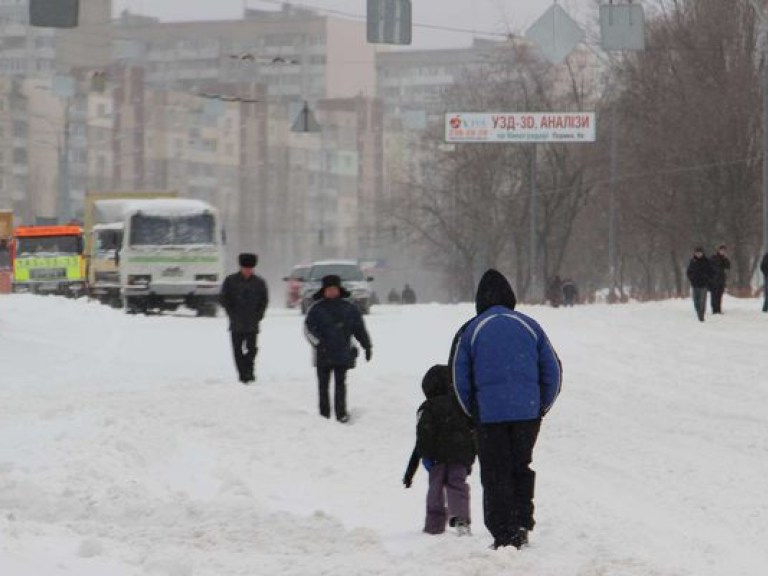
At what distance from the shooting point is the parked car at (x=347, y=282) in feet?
157

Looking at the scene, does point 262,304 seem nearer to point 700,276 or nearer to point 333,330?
point 333,330

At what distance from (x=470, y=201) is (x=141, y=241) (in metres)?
37.9

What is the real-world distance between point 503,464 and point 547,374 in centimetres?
53

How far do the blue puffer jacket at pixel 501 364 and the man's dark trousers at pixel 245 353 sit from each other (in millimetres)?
12048

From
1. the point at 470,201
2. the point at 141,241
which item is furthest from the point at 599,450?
the point at 470,201

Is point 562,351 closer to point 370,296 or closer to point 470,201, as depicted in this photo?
point 370,296

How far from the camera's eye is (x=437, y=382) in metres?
11.6

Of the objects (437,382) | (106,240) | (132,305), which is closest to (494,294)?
(437,382)

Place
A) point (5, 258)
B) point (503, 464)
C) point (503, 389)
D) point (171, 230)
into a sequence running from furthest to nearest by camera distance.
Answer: point (5, 258) < point (171, 230) < point (503, 464) < point (503, 389)

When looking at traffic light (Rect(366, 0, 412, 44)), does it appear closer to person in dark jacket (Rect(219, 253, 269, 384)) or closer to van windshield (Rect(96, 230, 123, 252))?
person in dark jacket (Rect(219, 253, 269, 384))

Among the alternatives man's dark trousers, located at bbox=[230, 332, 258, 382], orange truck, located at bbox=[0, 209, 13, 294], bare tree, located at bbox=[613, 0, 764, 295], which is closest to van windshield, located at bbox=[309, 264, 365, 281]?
orange truck, located at bbox=[0, 209, 13, 294]

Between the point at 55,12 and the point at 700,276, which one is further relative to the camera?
the point at 700,276

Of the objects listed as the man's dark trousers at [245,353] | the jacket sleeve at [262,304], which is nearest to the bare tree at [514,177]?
the man's dark trousers at [245,353]

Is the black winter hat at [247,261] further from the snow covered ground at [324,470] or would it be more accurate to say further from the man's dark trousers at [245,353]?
the snow covered ground at [324,470]
